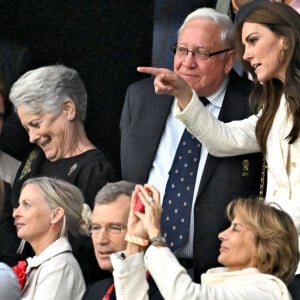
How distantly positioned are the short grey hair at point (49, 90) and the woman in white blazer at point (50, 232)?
46cm

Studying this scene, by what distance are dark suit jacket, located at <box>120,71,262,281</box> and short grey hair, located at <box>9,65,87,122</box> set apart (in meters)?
0.32

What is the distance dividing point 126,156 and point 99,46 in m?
1.20

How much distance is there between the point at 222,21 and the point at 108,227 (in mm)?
1141

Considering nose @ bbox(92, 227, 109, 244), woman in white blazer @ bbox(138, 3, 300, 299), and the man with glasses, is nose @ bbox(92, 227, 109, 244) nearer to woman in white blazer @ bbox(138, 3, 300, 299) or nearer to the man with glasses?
the man with glasses

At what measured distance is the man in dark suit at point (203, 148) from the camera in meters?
6.55

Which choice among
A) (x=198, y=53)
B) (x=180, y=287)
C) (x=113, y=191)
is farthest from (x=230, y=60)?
(x=180, y=287)

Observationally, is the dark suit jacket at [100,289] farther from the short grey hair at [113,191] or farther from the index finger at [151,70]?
the index finger at [151,70]

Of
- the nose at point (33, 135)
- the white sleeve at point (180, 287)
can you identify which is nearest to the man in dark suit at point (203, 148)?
the nose at point (33, 135)

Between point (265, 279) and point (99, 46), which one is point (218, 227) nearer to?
point (265, 279)

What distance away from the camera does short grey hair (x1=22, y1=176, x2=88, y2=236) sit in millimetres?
6691

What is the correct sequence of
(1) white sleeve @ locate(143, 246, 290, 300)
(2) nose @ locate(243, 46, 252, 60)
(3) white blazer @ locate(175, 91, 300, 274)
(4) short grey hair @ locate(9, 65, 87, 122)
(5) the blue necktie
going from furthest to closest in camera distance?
(4) short grey hair @ locate(9, 65, 87, 122) < (5) the blue necktie < (2) nose @ locate(243, 46, 252, 60) < (3) white blazer @ locate(175, 91, 300, 274) < (1) white sleeve @ locate(143, 246, 290, 300)

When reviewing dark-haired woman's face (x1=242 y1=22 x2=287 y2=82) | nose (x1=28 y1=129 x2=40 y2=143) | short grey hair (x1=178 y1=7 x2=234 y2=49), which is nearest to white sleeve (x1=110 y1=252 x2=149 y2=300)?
dark-haired woman's face (x1=242 y1=22 x2=287 y2=82)

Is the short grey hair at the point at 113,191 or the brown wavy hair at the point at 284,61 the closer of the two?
the brown wavy hair at the point at 284,61

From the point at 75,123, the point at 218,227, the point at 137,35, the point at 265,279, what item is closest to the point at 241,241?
the point at 265,279
